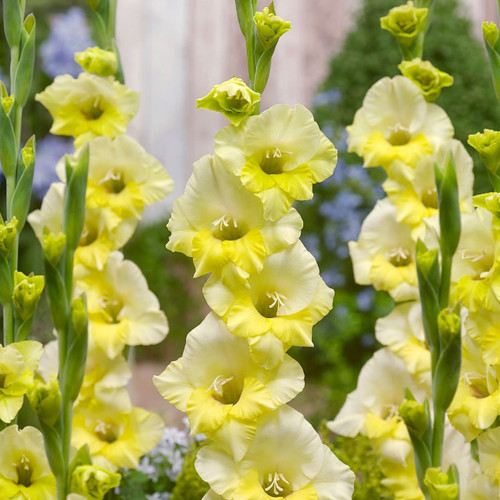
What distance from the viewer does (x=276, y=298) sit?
59 cm

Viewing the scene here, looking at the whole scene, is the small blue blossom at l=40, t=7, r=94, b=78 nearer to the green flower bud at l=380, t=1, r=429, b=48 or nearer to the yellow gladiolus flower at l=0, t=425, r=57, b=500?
the green flower bud at l=380, t=1, r=429, b=48

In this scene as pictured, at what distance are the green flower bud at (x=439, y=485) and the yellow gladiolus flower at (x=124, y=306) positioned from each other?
11.4 inches

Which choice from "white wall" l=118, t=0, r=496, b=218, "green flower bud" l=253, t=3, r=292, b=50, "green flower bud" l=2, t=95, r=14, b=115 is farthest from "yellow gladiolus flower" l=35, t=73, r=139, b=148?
"white wall" l=118, t=0, r=496, b=218

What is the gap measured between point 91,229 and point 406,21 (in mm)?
337

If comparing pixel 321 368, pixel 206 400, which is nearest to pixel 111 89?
pixel 206 400

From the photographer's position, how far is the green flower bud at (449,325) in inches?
22.7

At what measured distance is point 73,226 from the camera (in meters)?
0.59

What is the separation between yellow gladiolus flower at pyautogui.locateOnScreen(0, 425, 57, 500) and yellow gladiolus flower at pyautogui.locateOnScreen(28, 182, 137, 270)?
0.18 meters

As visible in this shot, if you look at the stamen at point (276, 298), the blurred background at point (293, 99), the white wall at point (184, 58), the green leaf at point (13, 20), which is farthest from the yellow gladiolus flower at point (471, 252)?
the white wall at point (184, 58)

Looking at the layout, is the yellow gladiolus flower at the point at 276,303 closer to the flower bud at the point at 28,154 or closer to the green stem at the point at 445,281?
the green stem at the point at 445,281

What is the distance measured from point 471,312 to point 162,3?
287 centimetres

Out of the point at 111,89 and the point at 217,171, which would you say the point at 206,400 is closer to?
the point at 217,171

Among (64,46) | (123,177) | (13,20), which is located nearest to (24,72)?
(13,20)

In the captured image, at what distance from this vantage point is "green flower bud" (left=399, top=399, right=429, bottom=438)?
577 mm
